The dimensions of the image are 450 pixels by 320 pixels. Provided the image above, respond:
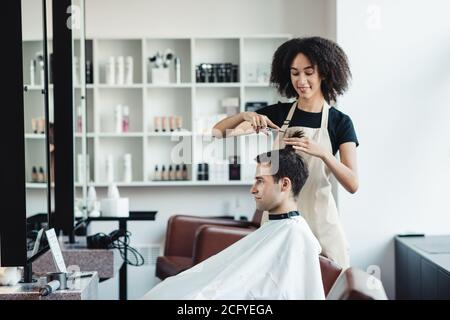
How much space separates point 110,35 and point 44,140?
2037 mm

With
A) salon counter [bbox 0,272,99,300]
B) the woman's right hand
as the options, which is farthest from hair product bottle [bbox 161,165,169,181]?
the woman's right hand

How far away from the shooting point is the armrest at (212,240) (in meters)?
3.09

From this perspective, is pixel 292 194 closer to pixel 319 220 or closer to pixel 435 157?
pixel 319 220

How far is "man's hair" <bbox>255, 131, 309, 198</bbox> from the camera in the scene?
183 centimetres

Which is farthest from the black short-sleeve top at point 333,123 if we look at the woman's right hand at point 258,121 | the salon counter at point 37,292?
the salon counter at point 37,292

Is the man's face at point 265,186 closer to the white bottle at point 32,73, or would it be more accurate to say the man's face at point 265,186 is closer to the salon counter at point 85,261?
the white bottle at point 32,73

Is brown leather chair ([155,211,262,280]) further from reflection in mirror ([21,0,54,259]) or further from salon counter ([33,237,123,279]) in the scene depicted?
reflection in mirror ([21,0,54,259])

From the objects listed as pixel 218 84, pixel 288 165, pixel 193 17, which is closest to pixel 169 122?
pixel 218 84

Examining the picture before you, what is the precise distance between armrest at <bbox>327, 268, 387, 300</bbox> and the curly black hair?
2.32 feet

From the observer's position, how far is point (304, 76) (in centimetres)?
202

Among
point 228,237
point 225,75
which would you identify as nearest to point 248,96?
point 225,75

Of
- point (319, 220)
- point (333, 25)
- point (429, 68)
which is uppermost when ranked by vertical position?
point (333, 25)

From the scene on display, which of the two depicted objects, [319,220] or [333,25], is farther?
[333,25]
